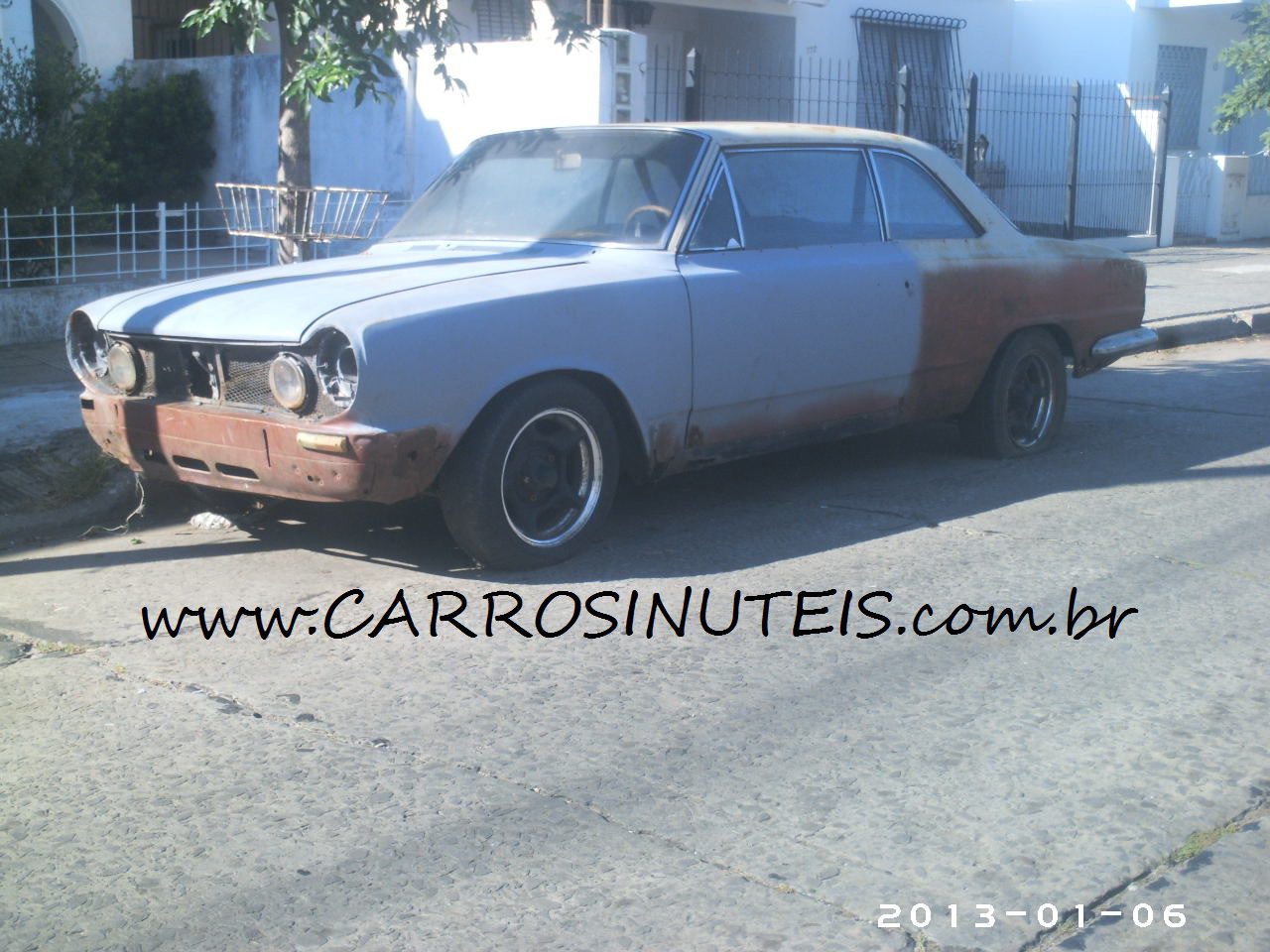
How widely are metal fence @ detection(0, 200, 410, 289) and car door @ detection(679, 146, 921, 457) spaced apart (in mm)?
4715

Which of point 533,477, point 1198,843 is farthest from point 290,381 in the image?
point 1198,843

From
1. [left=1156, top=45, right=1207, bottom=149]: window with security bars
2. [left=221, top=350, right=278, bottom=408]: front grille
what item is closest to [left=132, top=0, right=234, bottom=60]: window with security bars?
[left=1156, top=45, right=1207, bottom=149]: window with security bars

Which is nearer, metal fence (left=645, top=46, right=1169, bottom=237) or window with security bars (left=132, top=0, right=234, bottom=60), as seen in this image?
metal fence (left=645, top=46, right=1169, bottom=237)

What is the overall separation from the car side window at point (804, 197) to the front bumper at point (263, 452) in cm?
192

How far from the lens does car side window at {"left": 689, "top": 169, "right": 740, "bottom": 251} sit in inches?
241

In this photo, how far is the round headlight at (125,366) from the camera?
5707mm

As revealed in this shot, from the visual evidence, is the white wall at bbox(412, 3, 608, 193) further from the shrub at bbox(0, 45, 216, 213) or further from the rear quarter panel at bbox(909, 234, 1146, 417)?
the rear quarter panel at bbox(909, 234, 1146, 417)

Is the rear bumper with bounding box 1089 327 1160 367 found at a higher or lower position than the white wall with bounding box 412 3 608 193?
lower

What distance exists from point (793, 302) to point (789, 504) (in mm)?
952

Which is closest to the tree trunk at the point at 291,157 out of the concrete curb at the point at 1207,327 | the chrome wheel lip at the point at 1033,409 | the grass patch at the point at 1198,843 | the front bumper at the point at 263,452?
the front bumper at the point at 263,452

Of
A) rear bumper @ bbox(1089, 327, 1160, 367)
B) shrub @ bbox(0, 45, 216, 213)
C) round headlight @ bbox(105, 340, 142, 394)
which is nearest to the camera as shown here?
round headlight @ bbox(105, 340, 142, 394)

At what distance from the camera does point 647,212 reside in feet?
20.2

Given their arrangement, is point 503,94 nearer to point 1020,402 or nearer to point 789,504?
point 1020,402

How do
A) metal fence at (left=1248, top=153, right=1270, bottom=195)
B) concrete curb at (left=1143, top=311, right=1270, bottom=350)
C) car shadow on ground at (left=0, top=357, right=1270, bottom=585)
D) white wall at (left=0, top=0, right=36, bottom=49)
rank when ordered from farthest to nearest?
metal fence at (left=1248, top=153, right=1270, bottom=195)
white wall at (left=0, top=0, right=36, bottom=49)
concrete curb at (left=1143, top=311, right=1270, bottom=350)
car shadow on ground at (left=0, top=357, right=1270, bottom=585)
